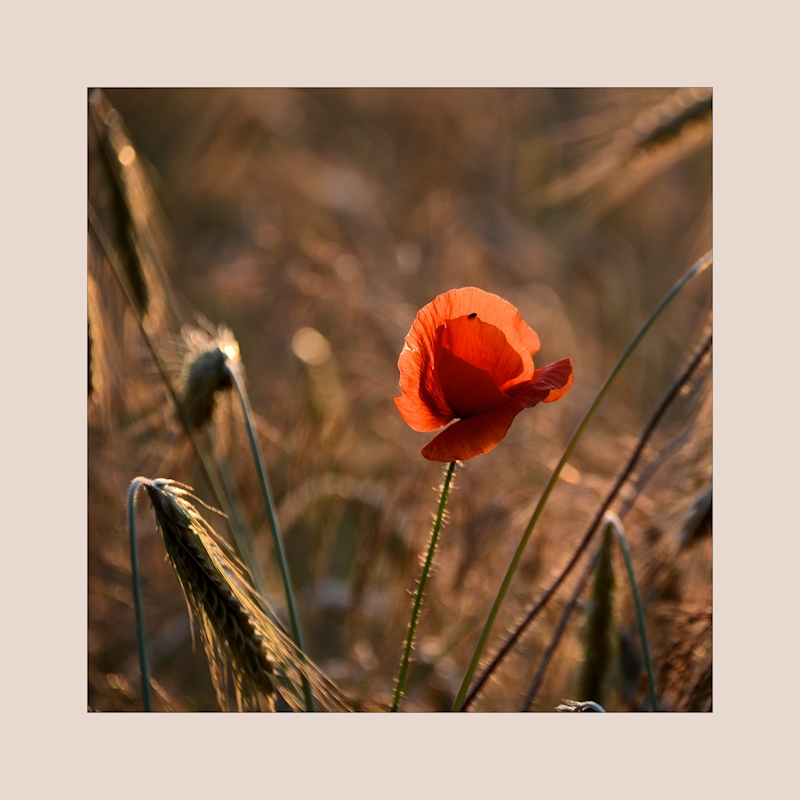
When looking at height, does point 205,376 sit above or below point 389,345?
below

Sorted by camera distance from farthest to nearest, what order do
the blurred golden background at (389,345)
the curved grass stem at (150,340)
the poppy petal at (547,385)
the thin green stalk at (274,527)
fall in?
the blurred golden background at (389,345) → the curved grass stem at (150,340) → the thin green stalk at (274,527) → the poppy petal at (547,385)

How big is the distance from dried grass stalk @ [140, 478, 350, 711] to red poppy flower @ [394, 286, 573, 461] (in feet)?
0.68

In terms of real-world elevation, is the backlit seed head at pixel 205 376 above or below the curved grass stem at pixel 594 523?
above

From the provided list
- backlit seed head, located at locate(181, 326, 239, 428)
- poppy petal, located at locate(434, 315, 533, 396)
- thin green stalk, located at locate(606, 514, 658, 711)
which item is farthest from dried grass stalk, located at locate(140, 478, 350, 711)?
→ thin green stalk, located at locate(606, 514, 658, 711)

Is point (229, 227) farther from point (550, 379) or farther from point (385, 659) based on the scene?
point (550, 379)

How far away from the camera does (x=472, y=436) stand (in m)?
0.59

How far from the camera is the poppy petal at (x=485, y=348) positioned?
605mm

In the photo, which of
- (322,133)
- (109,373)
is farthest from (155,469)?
(322,133)

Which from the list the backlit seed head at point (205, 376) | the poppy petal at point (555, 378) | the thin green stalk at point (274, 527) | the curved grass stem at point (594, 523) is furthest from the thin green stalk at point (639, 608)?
the backlit seed head at point (205, 376)

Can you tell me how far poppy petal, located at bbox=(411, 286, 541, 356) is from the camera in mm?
620

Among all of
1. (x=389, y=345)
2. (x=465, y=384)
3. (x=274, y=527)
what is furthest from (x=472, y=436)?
(x=389, y=345)

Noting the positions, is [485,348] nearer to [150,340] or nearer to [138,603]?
[138,603]

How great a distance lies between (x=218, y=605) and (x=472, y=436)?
26 cm

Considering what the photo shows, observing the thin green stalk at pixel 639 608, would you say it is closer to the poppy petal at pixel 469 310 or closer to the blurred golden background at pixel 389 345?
the blurred golden background at pixel 389 345
